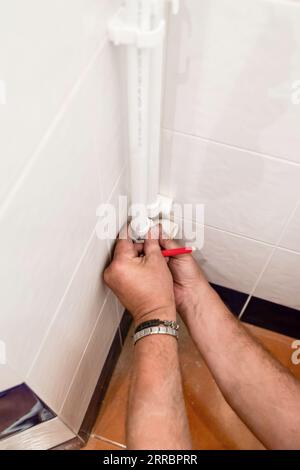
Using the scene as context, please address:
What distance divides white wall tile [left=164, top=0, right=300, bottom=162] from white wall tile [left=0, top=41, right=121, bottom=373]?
5.0 inches

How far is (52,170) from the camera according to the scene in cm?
37

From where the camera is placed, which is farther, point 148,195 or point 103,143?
point 148,195

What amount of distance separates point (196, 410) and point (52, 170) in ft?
2.97

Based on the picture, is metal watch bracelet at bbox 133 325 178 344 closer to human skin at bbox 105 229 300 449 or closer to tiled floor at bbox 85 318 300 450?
human skin at bbox 105 229 300 449

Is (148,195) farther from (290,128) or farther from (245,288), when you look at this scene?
(245,288)

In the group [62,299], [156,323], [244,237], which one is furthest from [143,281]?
[244,237]

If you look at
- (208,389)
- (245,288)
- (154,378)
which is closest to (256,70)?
(154,378)

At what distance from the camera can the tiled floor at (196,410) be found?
1014mm

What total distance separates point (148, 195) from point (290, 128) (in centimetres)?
25

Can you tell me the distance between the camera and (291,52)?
18.6 inches

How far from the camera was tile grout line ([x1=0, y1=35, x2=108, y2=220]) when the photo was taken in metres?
0.31

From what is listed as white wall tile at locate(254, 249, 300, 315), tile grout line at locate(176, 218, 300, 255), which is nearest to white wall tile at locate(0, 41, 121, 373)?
tile grout line at locate(176, 218, 300, 255)
